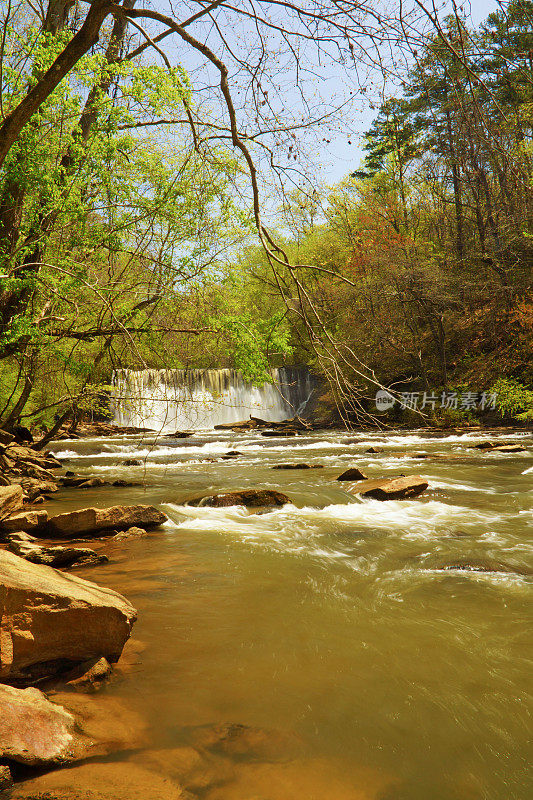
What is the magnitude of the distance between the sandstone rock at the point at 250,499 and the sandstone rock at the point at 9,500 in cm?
273

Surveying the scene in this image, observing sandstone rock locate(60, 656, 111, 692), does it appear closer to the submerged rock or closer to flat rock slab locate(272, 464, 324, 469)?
the submerged rock

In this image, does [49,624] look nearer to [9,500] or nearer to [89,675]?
[89,675]

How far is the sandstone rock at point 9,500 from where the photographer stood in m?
5.63

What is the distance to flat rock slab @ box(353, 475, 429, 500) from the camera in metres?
8.00

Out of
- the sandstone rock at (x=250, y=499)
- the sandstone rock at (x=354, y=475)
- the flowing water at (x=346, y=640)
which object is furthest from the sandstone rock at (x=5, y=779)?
the sandstone rock at (x=354, y=475)

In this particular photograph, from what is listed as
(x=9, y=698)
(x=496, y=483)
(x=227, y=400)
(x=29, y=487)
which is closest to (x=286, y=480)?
(x=496, y=483)

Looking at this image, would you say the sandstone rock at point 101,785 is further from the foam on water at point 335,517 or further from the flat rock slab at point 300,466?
the flat rock slab at point 300,466

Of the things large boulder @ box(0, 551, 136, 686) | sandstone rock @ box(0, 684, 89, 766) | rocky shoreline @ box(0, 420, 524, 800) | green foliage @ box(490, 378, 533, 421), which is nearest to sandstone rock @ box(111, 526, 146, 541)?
rocky shoreline @ box(0, 420, 524, 800)

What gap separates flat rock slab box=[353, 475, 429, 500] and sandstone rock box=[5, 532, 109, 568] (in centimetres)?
461

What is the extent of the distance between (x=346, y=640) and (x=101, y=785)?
1.83 metres

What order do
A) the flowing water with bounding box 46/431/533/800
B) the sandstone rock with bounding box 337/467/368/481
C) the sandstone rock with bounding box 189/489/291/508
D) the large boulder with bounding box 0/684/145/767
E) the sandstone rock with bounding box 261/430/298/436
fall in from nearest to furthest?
the large boulder with bounding box 0/684/145/767
the flowing water with bounding box 46/431/533/800
the sandstone rock with bounding box 189/489/291/508
the sandstone rock with bounding box 337/467/368/481
the sandstone rock with bounding box 261/430/298/436

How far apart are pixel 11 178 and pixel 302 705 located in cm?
698

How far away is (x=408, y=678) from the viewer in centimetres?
283

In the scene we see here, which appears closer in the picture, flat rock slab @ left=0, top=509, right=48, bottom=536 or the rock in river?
flat rock slab @ left=0, top=509, right=48, bottom=536
